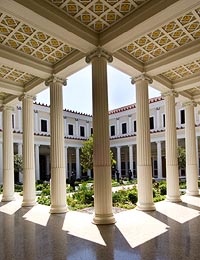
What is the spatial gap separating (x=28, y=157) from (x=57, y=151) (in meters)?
2.62

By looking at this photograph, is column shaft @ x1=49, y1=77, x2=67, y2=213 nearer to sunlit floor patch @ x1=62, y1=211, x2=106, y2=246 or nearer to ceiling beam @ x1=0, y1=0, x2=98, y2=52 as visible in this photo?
sunlit floor patch @ x1=62, y1=211, x2=106, y2=246

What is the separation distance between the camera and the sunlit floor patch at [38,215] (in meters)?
8.73

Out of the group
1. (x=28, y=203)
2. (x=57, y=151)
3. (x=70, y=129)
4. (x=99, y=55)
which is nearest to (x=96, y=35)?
(x=99, y=55)

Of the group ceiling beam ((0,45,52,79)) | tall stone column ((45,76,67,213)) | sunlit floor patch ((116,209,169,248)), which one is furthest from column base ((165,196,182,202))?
ceiling beam ((0,45,52,79))

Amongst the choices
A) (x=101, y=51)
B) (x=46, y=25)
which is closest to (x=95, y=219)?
(x=101, y=51)

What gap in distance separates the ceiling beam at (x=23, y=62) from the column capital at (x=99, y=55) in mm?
2212

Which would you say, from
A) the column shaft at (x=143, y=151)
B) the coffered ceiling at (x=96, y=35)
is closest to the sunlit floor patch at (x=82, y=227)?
the column shaft at (x=143, y=151)

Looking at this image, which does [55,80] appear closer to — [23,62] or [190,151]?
[23,62]

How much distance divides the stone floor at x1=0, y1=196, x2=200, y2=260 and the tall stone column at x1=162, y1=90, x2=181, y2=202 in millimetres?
2113

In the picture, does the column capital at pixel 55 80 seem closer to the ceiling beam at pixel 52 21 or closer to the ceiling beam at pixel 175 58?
the ceiling beam at pixel 52 21

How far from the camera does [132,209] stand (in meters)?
10.1

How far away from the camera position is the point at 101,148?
8227 mm

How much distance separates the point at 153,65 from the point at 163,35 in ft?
6.09

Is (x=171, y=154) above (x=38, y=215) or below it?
above
